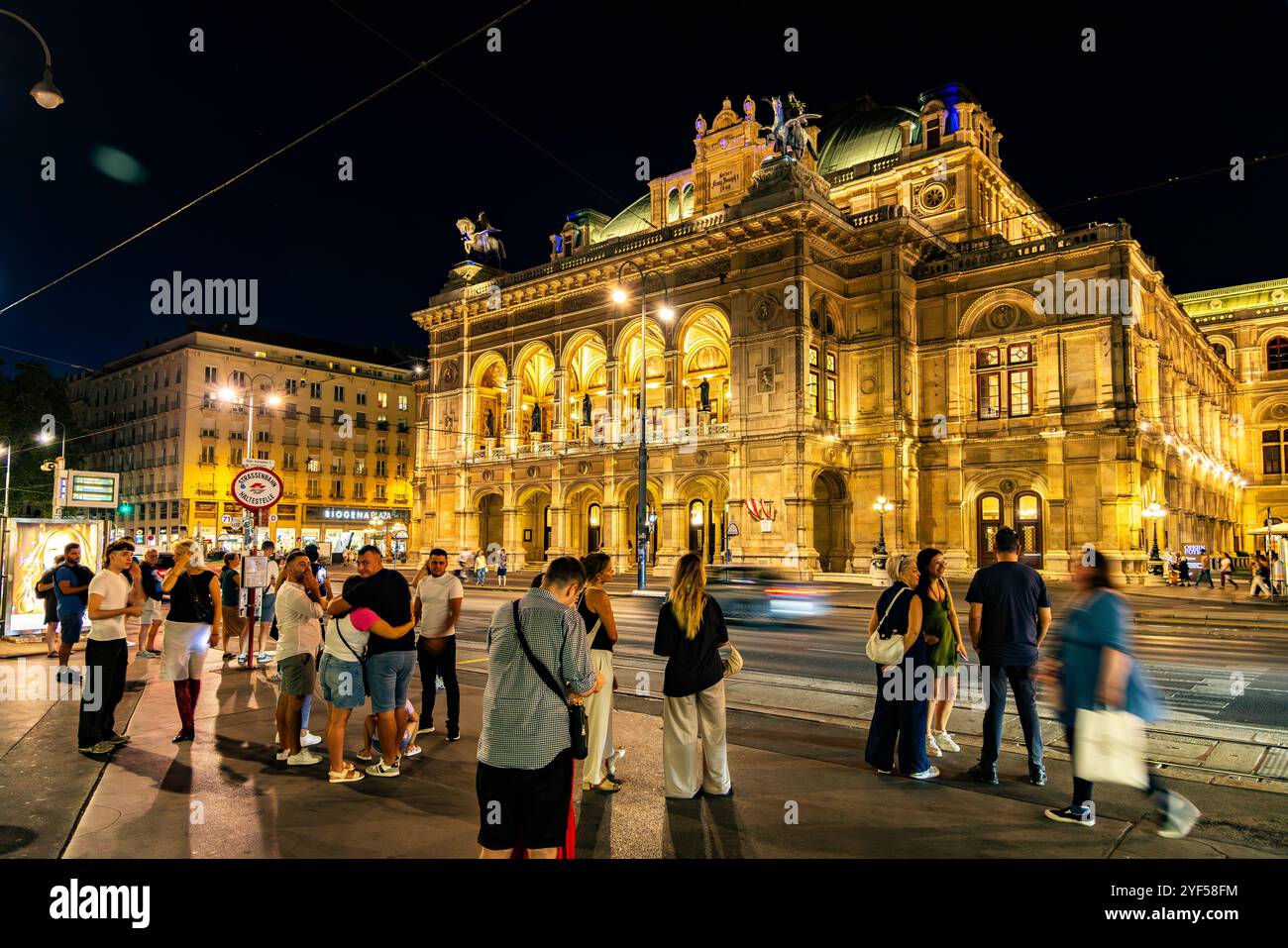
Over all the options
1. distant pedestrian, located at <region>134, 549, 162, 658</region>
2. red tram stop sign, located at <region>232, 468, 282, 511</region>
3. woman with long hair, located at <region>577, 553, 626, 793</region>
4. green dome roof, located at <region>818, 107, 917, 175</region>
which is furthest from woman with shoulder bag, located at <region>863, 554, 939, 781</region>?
green dome roof, located at <region>818, 107, 917, 175</region>

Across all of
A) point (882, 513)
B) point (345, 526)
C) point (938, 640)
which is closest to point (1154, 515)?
point (882, 513)

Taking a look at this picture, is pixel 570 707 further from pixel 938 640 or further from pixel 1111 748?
pixel 938 640

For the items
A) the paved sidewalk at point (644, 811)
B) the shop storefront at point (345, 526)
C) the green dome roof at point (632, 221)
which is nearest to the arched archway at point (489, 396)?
the green dome roof at point (632, 221)

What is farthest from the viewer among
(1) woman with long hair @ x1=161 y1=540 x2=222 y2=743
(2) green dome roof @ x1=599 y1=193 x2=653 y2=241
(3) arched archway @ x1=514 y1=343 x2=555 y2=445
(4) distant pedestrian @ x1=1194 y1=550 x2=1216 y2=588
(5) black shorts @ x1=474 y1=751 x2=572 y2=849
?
(2) green dome roof @ x1=599 y1=193 x2=653 y2=241

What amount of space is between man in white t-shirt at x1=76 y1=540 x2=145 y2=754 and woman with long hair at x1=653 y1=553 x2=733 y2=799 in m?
5.45

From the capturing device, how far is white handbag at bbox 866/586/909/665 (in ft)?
22.8

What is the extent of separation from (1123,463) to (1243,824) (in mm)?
32950

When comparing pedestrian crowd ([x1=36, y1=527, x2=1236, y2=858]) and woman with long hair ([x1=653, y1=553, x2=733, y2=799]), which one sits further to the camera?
woman with long hair ([x1=653, y1=553, x2=733, y2=799])

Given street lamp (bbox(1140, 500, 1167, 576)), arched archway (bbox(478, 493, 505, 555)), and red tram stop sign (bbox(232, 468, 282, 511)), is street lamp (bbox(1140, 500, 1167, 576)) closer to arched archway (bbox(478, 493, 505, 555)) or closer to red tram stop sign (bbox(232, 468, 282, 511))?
arched archway (bbox(478, 493, 505, 555))

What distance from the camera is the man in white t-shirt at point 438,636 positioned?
8.36 m

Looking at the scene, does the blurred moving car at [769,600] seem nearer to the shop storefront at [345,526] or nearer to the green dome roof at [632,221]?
the green dome roof at [632,221]

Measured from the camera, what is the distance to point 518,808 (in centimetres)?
398
